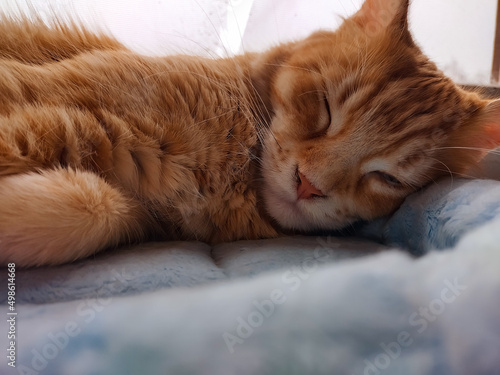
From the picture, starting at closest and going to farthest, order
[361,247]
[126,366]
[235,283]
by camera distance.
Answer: [126,366] < [235,283] < [361,247]

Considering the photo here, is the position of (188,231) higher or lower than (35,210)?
lower

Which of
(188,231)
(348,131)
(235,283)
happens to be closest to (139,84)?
(188,231)

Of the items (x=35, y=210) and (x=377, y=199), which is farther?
(x=377, y=199)

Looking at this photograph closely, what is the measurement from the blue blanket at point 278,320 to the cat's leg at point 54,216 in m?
0.05

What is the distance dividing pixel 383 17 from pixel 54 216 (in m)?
1.07

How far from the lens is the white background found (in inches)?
67.7

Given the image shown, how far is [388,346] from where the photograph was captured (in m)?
0.52

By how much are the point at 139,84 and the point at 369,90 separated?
605 millimetres

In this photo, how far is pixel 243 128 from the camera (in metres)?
1.21

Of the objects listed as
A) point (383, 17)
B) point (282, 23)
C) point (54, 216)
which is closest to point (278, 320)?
point (54, 216)

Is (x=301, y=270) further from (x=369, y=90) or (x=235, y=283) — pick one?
(x=369, y=90)

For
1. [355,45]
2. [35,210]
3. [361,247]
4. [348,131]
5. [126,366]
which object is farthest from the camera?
[355,45]

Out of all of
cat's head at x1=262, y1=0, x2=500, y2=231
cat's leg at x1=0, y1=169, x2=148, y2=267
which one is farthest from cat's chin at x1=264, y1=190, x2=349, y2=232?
cat's leg at x1=0, y1=169, x2=148, y2=267

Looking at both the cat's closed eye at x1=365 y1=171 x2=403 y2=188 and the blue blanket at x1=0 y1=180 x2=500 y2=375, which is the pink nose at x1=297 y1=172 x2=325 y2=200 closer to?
the cat's closed eye at x1=365 y1=171 x2=403 y2=188
